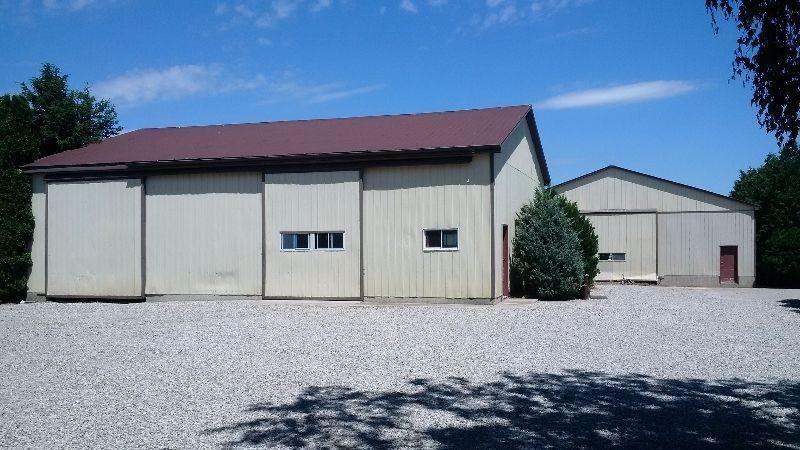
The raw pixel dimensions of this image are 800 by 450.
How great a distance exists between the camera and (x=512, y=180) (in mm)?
18812

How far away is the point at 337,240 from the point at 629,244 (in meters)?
14.6

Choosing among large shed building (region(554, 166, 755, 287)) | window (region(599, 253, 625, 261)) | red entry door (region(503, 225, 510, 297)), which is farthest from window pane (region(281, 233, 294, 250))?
window (region(599, 253, 625, 261))

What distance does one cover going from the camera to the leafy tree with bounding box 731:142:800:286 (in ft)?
86.2

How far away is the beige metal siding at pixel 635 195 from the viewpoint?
26609 mm

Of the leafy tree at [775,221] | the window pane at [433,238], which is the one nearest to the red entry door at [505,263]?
the window pane at [433,238]

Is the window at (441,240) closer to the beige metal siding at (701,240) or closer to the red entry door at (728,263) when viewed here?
the beige metal siding at (701,240)

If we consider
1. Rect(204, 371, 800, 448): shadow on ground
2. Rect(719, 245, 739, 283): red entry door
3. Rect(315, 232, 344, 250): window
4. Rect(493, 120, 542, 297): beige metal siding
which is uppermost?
Rect(493, 120, 542, 297): beige metal siding

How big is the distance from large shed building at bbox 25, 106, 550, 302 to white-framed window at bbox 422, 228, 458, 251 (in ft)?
0.11

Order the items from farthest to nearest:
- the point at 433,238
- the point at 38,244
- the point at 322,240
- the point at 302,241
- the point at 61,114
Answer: the point at 61,114 → the point at 38,244 → the point at 302,241 → the point at 322,240 → the point at 433,238

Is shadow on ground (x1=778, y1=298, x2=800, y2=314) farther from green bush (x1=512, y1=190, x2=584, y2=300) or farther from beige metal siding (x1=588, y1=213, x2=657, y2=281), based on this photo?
beige metal siding (x1=588, y1=213, x2=657, y2=281)

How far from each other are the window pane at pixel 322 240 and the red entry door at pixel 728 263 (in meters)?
16.6

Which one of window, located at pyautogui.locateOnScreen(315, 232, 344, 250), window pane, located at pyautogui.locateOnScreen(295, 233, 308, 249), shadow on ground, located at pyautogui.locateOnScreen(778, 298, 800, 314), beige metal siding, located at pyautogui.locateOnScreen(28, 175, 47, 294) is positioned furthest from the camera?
beige metal siding, located at pyautogui.locateOnScreen(28, 175, 47, 294)

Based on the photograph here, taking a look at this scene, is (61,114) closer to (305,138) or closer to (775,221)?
(305,138)

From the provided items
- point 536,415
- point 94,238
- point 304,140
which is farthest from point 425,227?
point 536,415
